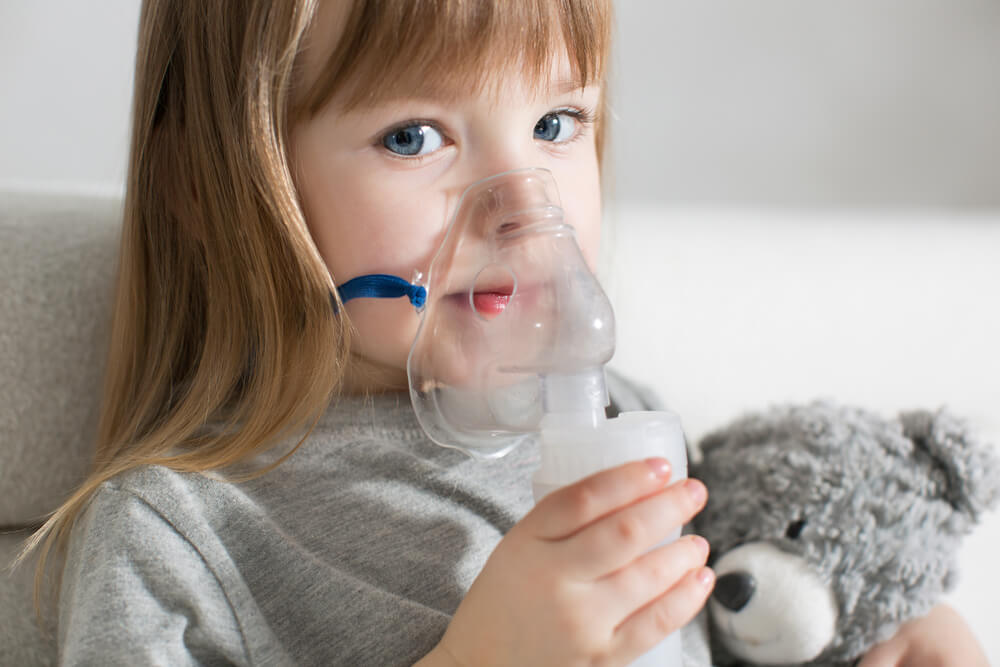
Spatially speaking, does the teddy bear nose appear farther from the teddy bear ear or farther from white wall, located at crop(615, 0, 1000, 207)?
white wall, located at crop(615, 0, 1000, 207)

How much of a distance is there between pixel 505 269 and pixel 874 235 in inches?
28.8

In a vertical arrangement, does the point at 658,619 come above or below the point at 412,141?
below

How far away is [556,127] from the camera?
74 cm

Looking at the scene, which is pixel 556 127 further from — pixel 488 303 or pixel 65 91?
pixel 65 91

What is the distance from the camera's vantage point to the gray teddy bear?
74 centimetres

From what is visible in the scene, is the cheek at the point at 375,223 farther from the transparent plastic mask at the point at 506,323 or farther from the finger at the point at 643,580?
the finger at the point at 643,580

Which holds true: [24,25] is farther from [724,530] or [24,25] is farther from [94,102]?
[724,530]

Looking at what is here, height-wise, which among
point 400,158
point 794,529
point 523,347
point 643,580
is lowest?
point 794,529

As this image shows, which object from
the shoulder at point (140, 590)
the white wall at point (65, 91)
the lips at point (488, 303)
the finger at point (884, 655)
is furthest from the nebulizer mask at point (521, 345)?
the white wall at point (65, 91)

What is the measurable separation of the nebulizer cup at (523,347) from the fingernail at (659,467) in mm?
17

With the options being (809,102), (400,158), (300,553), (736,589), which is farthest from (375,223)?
(809,102)

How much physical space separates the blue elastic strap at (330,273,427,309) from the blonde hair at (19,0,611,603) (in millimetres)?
22

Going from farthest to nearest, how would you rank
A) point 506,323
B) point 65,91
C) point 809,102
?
point 809,102 → point 65,91 → point 506,323

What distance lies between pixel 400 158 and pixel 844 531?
480 mm
